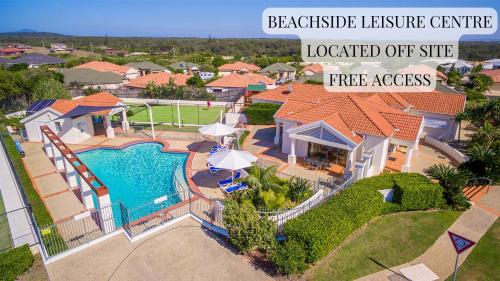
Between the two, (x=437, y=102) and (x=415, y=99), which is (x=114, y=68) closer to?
(x=415, y=99)

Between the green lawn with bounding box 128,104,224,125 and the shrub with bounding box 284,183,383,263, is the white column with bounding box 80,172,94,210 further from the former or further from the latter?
the green lawn with bounding box 128,104,224,125

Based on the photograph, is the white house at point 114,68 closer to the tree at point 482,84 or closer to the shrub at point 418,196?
the shrub at point 418,196

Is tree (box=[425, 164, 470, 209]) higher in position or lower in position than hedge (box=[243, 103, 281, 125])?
lower

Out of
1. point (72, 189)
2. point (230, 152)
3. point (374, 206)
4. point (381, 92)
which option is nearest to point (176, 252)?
point (230, 152)

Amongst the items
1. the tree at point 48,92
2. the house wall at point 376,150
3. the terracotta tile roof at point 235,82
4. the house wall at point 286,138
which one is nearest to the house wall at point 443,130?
the house wall at point 376,150

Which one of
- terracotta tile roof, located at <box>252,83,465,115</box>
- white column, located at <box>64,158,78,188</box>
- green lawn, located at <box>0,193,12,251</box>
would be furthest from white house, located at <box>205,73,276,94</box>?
green lawn, located at <box>0,193,12,251</box>
